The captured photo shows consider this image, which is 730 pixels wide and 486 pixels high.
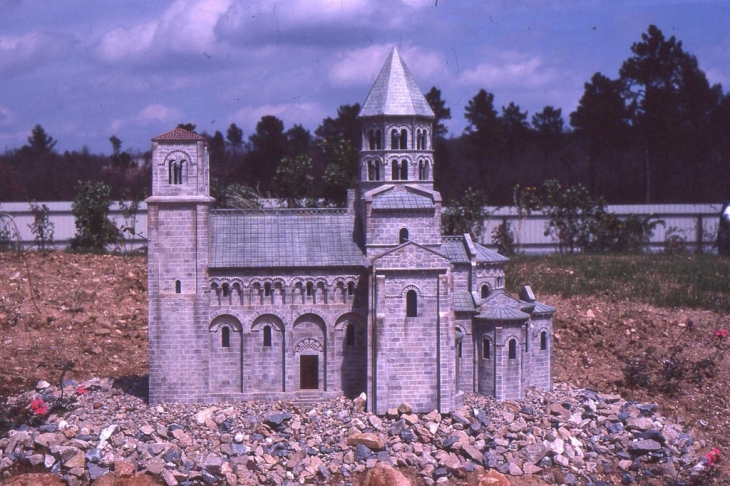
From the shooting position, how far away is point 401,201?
2783 centimetres

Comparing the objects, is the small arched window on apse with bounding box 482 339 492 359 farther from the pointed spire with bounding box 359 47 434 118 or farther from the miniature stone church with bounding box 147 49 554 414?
the pointed spire with bounding box 359 47 434 118

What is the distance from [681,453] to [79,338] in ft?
81.6

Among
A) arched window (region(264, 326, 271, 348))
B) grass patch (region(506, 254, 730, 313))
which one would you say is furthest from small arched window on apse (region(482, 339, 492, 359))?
grass patch (region(506, 254, 730, 313))

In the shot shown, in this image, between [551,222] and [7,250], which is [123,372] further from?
[551,222]

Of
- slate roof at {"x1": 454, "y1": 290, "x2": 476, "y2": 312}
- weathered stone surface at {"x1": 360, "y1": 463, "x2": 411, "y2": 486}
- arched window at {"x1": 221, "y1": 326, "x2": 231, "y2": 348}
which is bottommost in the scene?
weathered stone surface at {"x1": 360, "y1": 463, "x2": 411, "y2": 486}

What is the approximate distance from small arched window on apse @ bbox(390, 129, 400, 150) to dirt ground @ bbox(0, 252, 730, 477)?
11750 millimetres

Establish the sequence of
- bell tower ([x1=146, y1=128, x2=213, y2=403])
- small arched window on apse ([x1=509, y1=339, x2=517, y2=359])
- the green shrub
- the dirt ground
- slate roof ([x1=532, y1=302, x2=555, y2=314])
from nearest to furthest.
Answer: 1. bell tower ([x1=146, y1=128, x2=213, y2=403])
2. small arched window on apse ([x1=509, y1=339, x2=517, y2=359])
3. slate roof ([x1=532, y1=302, x2=555, y2=314])
4. the dirt ground
5. the green shrub

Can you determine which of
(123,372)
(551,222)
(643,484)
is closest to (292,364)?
(123,372)

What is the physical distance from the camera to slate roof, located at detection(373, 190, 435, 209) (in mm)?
27547

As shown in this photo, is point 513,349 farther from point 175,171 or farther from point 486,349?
point 175,171

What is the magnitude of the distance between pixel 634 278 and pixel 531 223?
14.9 m

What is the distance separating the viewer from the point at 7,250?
46.0 meters

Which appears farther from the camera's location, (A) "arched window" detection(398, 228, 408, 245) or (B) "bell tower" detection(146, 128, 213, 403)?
(A) "arched window" detection(398, 228, 408, 245)

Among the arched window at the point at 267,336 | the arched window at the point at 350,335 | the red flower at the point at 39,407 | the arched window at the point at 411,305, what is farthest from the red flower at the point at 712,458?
the red flower at the point at 39,407
